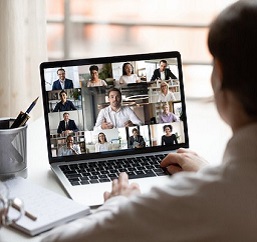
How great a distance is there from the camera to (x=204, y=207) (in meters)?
1.05

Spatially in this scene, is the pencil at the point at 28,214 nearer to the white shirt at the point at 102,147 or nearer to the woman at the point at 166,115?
the white shirt at the point at 102,147

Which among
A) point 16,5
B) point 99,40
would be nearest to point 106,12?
point 99,40

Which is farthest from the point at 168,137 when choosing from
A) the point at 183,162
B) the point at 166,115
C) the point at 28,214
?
the point at 28,214

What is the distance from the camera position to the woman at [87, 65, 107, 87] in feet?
5.40

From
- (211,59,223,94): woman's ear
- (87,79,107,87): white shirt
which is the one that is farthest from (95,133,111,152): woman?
Result: (211,59,223,94): woman's ear

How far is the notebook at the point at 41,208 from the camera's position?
1294 millimetres

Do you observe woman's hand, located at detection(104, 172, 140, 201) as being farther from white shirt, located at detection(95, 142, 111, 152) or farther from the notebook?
white shirt, located at detection(95, 142, 111, 152)

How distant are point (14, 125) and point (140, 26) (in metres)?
1.81

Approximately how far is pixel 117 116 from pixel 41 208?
39cm

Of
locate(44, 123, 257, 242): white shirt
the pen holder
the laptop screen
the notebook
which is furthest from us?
the laptop screen

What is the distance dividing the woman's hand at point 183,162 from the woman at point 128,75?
8.6 inches

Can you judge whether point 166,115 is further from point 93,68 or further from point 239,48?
point 239,48

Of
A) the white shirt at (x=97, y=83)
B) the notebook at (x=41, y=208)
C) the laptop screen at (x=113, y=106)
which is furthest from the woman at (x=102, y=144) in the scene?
the notebook at (x=41, y=208)

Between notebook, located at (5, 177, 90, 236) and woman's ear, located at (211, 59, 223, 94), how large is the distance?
1.24ft
